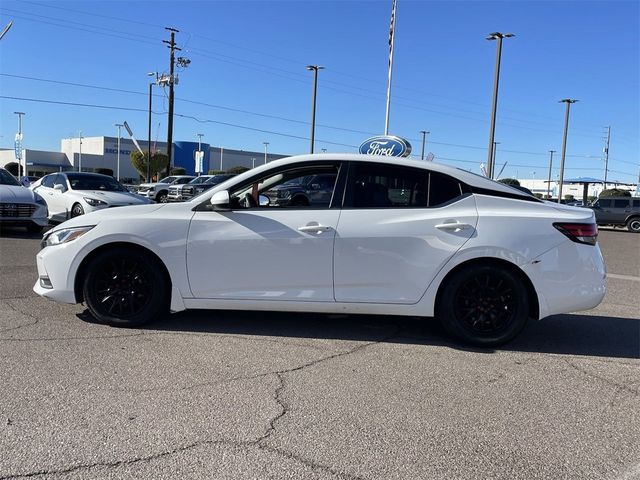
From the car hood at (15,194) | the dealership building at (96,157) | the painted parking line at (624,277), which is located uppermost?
the dealership building at (96,157)

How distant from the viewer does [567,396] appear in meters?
Result: 4.00

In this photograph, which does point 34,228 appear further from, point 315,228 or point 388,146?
point 315,228

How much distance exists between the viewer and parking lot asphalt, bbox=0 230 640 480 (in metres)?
2.95

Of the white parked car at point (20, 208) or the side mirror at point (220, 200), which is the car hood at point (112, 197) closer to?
the white parked car at point (20, 208)

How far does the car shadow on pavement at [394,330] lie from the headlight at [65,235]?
2.63ft

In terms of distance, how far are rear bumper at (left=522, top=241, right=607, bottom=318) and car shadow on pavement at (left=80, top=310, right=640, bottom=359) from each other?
1.63ft

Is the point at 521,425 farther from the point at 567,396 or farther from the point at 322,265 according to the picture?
the point at 322,265

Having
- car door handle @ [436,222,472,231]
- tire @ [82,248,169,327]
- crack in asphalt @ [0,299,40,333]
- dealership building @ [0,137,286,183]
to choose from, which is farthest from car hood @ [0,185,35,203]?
dealership building @ [0,137,286,183]

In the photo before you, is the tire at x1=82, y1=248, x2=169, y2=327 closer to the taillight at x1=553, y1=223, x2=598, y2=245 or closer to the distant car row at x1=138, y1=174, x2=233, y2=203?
the taillight at x1=553, y1=223, x2=598, y2=245

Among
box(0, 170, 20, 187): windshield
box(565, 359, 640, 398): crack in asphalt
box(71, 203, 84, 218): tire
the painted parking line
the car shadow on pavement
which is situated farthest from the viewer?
box(71, 203, 84, 218): tire

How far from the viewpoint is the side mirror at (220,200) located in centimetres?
498

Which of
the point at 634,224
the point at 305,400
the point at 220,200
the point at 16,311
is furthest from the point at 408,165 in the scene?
the point at 634,224

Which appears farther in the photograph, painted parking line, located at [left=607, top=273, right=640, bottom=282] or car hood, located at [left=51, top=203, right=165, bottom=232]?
painted parking line, located at [left=607, top=273, right=640, bottom=282]

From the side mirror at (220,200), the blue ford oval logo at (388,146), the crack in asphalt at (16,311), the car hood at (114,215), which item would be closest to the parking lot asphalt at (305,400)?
the crack in asphalt at (16,311)
